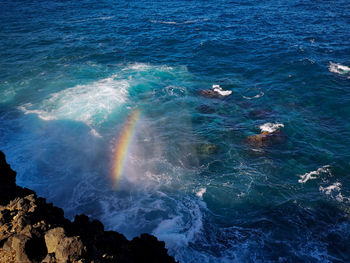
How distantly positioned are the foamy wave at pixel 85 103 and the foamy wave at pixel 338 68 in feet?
77.8

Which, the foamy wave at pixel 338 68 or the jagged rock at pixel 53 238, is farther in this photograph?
the foamy wave at pixel 338 68

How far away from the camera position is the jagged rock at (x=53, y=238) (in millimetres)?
7426

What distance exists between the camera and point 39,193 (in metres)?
16.4

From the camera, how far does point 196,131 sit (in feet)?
71.4

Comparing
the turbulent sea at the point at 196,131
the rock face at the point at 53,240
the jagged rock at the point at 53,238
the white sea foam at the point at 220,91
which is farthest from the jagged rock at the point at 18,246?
the white sea foam at the point at 220,91

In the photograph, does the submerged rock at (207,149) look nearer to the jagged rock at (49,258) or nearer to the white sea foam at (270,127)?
the white sea foam at (270,127)

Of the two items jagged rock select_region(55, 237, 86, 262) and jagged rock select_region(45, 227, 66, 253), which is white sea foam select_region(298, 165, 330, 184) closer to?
jagged rock select_region(55, 237, 86, 262)

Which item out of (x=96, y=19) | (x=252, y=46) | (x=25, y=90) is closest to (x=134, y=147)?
(x=25, y=90)

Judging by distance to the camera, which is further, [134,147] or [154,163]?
[134,147]

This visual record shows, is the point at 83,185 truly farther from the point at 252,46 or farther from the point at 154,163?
the point at 252,46

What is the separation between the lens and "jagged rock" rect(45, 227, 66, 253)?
743 cm

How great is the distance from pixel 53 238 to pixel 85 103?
66.0 ft

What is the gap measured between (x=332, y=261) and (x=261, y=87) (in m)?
18.6

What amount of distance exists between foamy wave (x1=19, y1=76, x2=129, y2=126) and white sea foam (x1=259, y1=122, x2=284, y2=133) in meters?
14.1
